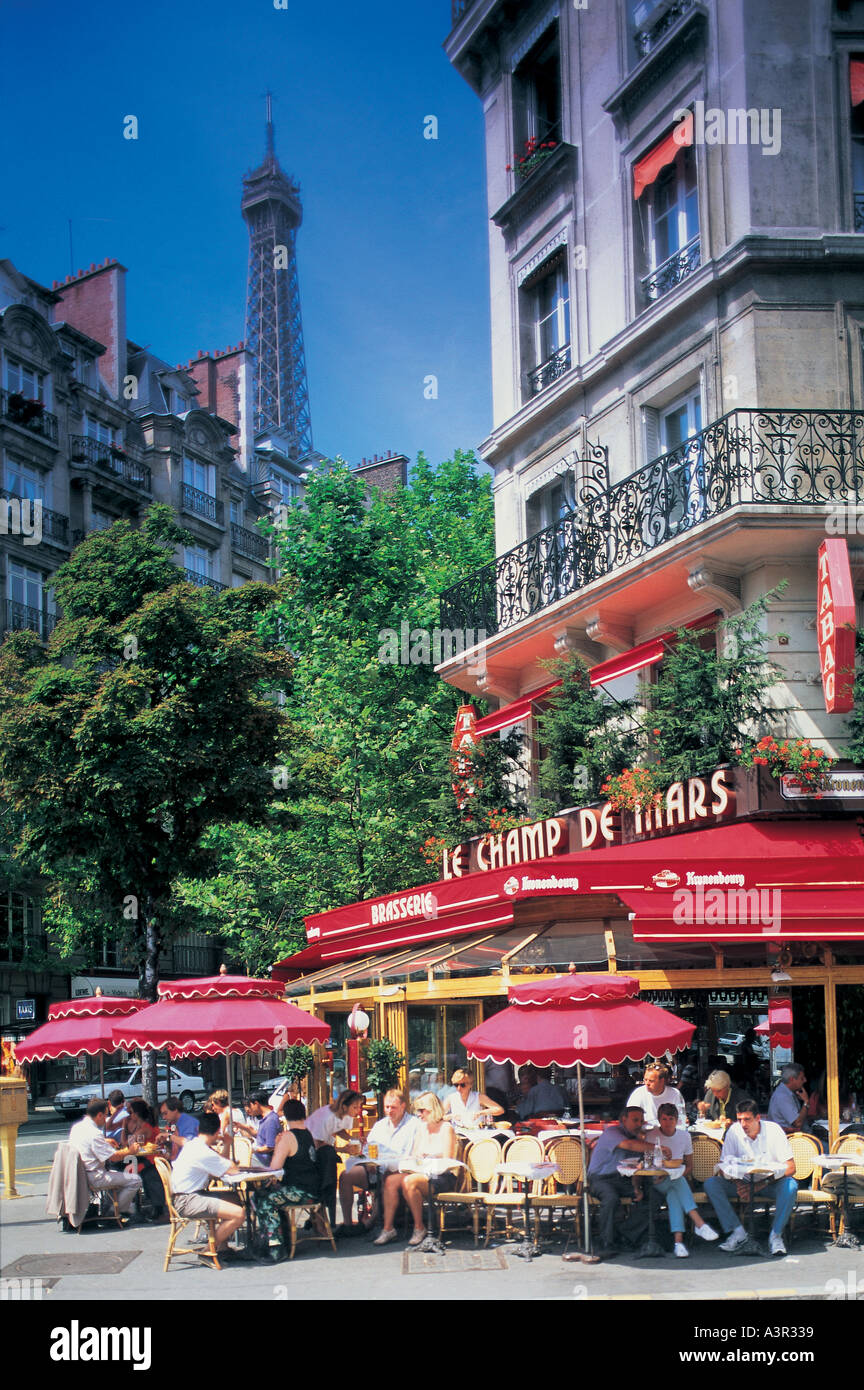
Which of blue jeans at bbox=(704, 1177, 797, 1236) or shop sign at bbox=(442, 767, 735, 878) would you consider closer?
blue jeans at bbox=(704, 1177, 797, 1236)

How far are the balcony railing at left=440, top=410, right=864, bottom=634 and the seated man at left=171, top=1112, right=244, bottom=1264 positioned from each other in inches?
349

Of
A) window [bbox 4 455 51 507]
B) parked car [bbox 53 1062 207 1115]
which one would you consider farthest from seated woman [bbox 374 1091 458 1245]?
window [bbox 4 455 51 507]

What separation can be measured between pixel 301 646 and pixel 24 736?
13197 mm

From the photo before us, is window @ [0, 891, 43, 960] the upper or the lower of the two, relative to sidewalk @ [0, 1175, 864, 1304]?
upper

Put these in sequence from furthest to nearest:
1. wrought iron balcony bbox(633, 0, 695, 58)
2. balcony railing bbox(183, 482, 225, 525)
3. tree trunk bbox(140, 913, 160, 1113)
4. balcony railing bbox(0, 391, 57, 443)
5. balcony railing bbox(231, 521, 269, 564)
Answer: balcony railing bbox(231, 521, 269, 564) → balcony railing bbox(183, 482, 225, 525) → balcony railing bbox(0, 391, 57, 443) → tree trunk bbox(140, 913, 160, 1113) → wrought iron balcony bbox(633, 0, 695, 58)

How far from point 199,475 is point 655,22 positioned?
3467 centimetres

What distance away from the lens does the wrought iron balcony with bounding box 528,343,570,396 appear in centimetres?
2141

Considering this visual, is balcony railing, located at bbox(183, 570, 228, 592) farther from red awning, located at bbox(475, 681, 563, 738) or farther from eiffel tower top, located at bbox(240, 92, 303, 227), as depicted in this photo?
eiffel tower top, located at bbox(240, 92, 303, 227)

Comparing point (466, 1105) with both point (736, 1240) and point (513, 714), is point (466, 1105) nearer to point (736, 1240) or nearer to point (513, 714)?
point (736, 1240)

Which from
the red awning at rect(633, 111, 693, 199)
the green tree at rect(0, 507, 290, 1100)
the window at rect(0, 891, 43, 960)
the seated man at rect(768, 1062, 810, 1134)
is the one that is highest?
the red awning at rect(633, 111, 693, 199)

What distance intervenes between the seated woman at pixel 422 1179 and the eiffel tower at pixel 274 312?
99.8 m

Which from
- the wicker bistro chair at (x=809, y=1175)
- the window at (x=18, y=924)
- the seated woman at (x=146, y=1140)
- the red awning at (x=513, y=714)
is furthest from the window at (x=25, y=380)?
the wicker bistro chair at (x=809, y=1175)

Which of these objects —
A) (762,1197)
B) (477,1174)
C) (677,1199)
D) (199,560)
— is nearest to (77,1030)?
(477,1174)

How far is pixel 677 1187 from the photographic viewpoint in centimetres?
1141
